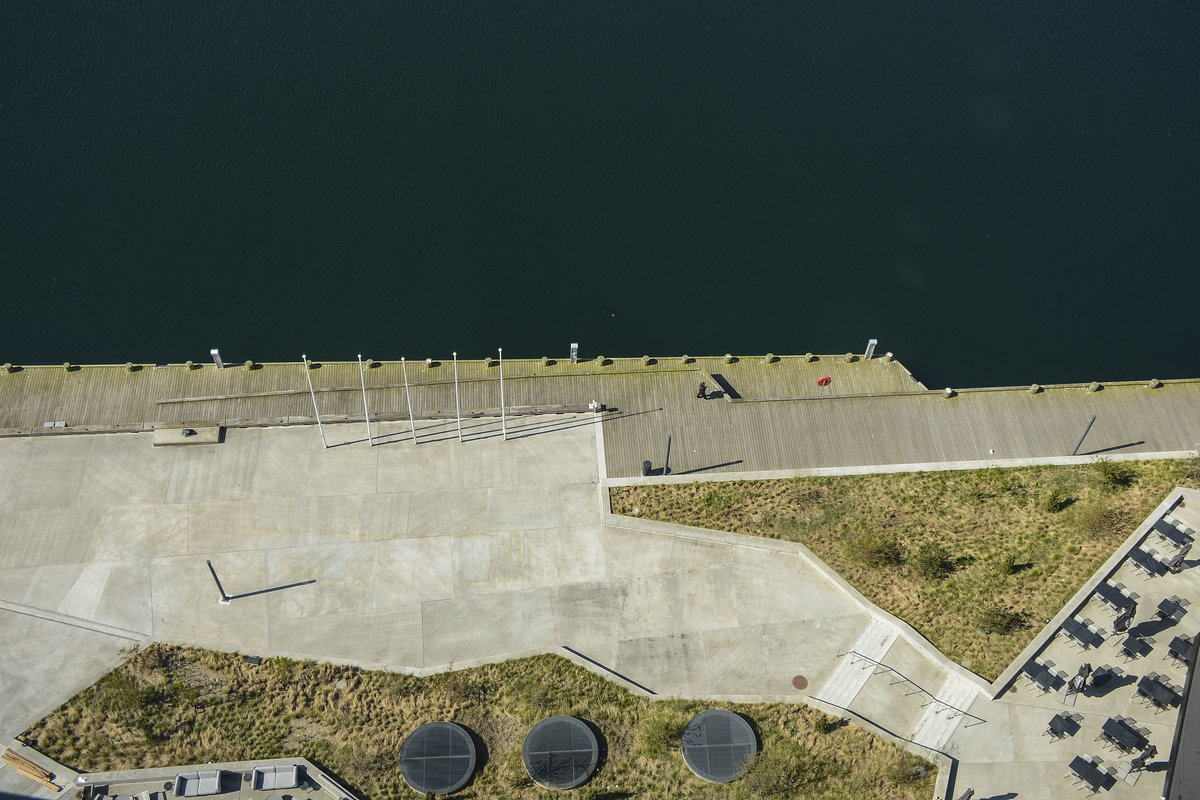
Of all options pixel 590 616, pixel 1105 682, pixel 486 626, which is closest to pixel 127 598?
pixel 486 626

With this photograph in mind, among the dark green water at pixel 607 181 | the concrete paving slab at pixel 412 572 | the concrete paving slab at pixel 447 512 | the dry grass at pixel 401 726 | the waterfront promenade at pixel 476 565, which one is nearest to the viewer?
the dry grass at pixel 401 726

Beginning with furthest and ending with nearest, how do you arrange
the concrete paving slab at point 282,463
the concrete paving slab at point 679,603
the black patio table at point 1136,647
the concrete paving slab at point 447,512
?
the concrete paving slab at point 282,463 → the concrete paving slab at point 447,512 → the concrete paving slab at point 679,603 → the black patio table at point 1136,647

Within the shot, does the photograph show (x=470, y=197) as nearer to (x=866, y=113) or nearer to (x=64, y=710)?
(x=866, y=113)

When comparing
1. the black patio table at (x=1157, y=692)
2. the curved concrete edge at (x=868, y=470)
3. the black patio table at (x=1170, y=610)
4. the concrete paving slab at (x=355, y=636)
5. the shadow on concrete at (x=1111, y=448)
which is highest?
the shadow on concrete at (x=1111, y=448)

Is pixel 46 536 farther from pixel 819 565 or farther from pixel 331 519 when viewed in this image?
pixel 819 565

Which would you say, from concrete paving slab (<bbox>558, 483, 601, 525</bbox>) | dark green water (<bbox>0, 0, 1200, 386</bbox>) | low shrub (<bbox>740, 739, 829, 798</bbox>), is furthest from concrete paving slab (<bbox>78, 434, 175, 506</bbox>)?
low shrub (<bbox>740, 739, 829, 798</bbox>)

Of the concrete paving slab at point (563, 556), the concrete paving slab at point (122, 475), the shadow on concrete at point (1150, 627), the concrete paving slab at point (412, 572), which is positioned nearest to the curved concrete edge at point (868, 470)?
the concrete paving slab at point (563, 556)

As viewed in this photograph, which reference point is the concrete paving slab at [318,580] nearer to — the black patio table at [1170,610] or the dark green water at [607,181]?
the dark green water at [607,181]

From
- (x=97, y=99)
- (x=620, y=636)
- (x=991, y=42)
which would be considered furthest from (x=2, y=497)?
(x=991, y=42)
